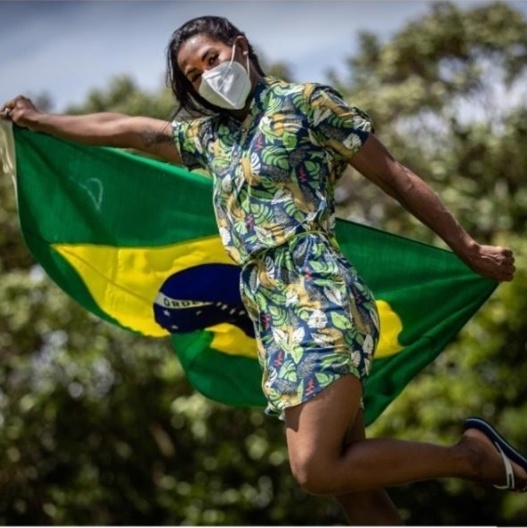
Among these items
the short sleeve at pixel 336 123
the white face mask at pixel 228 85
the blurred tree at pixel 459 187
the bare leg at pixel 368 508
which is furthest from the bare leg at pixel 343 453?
the blurred tree at pixel 459 187

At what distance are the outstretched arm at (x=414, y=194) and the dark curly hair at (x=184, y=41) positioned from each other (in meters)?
0.42

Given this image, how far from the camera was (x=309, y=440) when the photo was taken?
365 cm

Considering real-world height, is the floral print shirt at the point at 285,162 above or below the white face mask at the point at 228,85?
below

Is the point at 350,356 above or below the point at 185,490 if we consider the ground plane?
above

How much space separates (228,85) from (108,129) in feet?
2.00

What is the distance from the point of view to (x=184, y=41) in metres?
3.98

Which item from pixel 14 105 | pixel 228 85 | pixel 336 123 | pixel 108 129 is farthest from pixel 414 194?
pixel 14 105

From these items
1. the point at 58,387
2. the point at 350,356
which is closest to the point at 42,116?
the point at 350,356

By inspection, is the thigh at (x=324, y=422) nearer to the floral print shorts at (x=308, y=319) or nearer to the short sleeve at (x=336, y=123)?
the floral print shorts at (x=308, y=319)

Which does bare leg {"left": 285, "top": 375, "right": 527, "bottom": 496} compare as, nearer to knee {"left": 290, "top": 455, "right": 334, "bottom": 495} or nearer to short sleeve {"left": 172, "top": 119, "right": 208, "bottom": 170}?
knee {"left": 290, "top": 455, "right": 334, "bottom": 495}

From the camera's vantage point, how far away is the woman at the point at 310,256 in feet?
12.1

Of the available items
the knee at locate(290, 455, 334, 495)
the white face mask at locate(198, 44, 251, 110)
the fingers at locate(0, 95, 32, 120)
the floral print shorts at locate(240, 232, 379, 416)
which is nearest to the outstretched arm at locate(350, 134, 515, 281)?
the floral print shorts at locate(240, 232, 379, 416)

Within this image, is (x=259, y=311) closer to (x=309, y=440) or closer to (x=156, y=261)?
(x=309, y=440)

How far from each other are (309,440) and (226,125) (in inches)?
37.3
